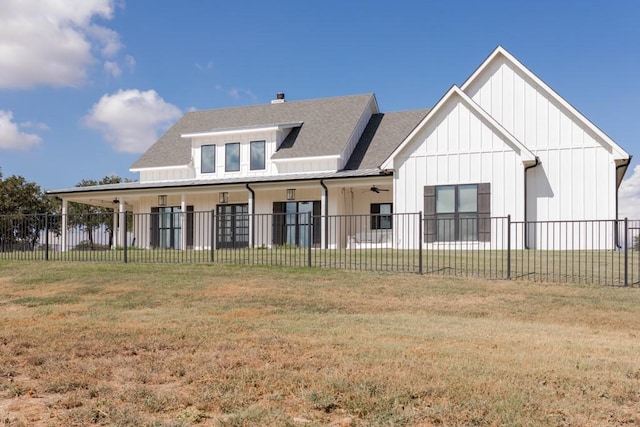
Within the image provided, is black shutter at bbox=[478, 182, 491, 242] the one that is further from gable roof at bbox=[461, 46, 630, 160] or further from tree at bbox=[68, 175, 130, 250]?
tree at bbox=[68, 175, 130, 250]

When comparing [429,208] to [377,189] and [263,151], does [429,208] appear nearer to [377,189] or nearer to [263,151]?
[377,189]

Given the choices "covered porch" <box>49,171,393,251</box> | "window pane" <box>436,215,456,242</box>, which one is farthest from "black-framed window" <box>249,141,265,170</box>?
"window pane" <box>436,215,456,242</box>

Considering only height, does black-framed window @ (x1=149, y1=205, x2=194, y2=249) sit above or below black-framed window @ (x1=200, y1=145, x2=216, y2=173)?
→ below

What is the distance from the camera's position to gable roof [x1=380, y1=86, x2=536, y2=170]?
71.1 ft

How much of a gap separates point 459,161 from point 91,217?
48.5ft

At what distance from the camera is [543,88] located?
74.8ft

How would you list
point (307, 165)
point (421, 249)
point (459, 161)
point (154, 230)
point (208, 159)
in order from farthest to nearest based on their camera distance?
point (208, 159), point (154, 230), point (307, 165), point (459, 161), point (421, 249)

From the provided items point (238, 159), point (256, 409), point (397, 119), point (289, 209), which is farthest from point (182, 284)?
point (397, 119)

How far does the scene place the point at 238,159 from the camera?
3058 centimetres

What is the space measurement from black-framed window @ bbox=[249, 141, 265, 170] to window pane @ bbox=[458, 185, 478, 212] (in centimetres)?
1092

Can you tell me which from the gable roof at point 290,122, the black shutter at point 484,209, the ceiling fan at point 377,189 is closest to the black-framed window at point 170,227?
the gable roof at point 290,122

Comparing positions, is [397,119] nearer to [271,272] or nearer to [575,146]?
[575,146]

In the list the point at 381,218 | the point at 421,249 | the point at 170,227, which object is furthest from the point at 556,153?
the point at 170,227

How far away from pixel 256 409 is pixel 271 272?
10.8m
